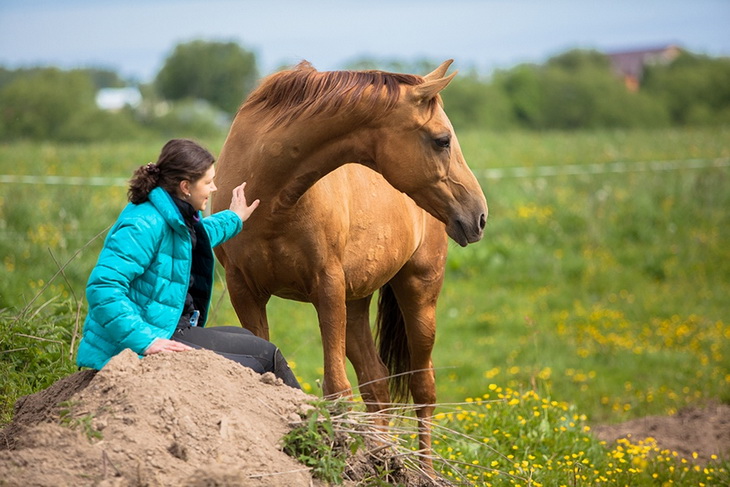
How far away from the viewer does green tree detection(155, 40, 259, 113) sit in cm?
3688

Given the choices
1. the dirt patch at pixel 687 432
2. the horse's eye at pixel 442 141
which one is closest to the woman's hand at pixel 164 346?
the horse's eye at pixel 442 141

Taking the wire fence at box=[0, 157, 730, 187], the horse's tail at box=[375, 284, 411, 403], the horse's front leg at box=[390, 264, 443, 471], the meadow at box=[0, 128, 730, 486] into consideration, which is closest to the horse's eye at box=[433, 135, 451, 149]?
the meadow at box=[0, 128, 730, 486]

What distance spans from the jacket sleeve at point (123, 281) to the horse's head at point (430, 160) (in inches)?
48.5

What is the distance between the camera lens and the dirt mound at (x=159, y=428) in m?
2.94

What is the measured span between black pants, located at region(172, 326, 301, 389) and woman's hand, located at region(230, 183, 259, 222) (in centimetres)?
57

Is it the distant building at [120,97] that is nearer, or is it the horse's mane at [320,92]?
the horse's mane at [320,92]

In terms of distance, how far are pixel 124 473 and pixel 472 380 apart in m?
6.73

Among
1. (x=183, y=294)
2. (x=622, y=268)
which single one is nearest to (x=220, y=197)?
(x=183, y=294)

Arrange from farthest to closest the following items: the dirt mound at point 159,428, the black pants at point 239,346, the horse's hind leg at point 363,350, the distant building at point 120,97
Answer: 1. the distant building at point 120,97
2. the horse's hind leg at point 363,350
3. the black pants at point 239,346
4. the dirt mound at point 159,428

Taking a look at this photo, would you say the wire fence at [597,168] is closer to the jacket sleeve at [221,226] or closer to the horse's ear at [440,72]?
the horse's ear at [440,72]

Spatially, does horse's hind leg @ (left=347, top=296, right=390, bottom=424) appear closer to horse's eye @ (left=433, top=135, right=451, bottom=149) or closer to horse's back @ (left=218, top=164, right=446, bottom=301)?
horse's back @ (left=218, top=164, right=446, bottom=301)

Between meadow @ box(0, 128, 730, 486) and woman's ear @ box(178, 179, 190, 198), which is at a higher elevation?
woman's ear @ box(178, 179, 190, 198)

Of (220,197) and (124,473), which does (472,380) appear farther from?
(124,473)

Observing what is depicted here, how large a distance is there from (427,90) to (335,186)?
88 centimetres
